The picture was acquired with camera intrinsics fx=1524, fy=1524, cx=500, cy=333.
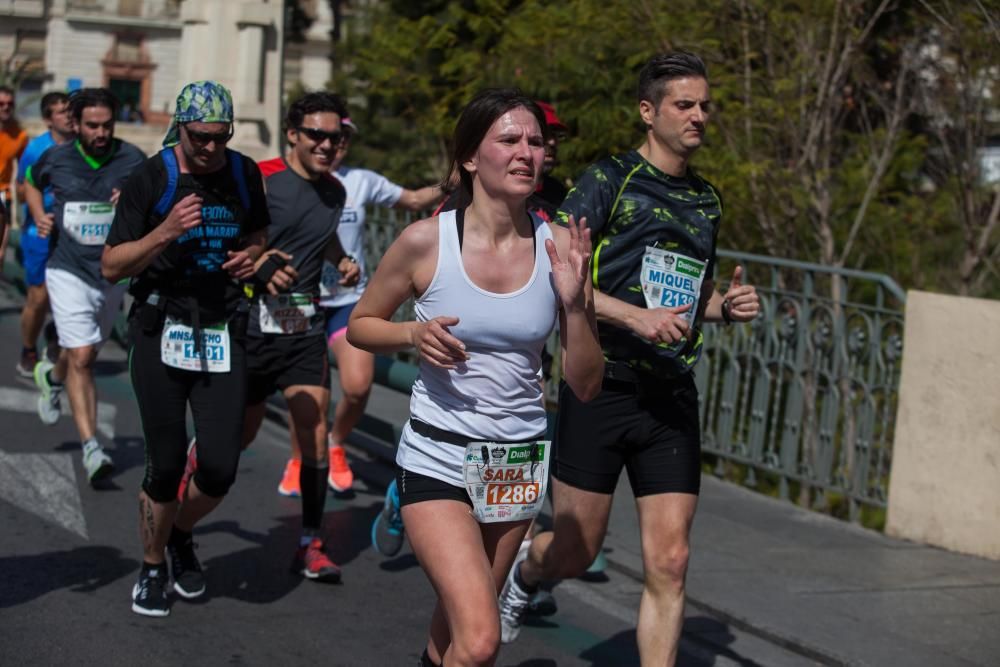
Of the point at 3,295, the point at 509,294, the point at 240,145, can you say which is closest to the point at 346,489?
the point at 509,294

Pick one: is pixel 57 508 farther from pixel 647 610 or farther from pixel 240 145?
pixel 240 145

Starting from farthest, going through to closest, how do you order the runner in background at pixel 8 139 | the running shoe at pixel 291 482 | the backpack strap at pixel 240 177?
the runner in background at pixel 8 139 → the running shoe at pixel 291 482 → the backpack strap at pixel 240 177

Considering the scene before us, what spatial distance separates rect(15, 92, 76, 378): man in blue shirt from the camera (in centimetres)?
1068

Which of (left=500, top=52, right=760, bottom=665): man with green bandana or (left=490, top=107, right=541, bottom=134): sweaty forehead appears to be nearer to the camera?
(left=490, top=107, right=541, bottom=134): sweaty forehead

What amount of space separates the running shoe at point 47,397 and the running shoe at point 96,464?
1.19m

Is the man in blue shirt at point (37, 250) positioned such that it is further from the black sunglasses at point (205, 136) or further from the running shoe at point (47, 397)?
the black sunglasses at point (205, 136)

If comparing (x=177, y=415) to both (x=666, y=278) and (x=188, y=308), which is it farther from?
(x=666, y=278)

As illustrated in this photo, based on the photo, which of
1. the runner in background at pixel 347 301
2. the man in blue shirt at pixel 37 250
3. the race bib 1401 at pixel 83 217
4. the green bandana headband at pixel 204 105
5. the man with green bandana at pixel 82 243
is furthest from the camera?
the man in blue shirt at pixel 37 250

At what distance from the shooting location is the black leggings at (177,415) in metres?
5.86

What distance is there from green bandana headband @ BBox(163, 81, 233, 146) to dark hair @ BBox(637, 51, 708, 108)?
159cm

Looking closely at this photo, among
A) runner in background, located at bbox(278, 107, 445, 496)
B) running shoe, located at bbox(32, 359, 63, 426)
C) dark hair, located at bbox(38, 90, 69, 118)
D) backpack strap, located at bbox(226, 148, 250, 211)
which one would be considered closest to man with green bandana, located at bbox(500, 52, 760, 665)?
backpack strap, located at bbox(226, 148, 250, 211)

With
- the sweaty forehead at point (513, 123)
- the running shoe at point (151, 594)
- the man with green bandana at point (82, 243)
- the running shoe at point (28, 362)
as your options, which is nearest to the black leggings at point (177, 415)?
the running shoe at point (151, 594)

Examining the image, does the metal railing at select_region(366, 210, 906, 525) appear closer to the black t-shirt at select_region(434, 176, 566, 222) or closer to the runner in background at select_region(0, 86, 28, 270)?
the black t-shirt at select_region(434, 176, 566, 222)

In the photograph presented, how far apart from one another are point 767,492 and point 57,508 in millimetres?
4784
